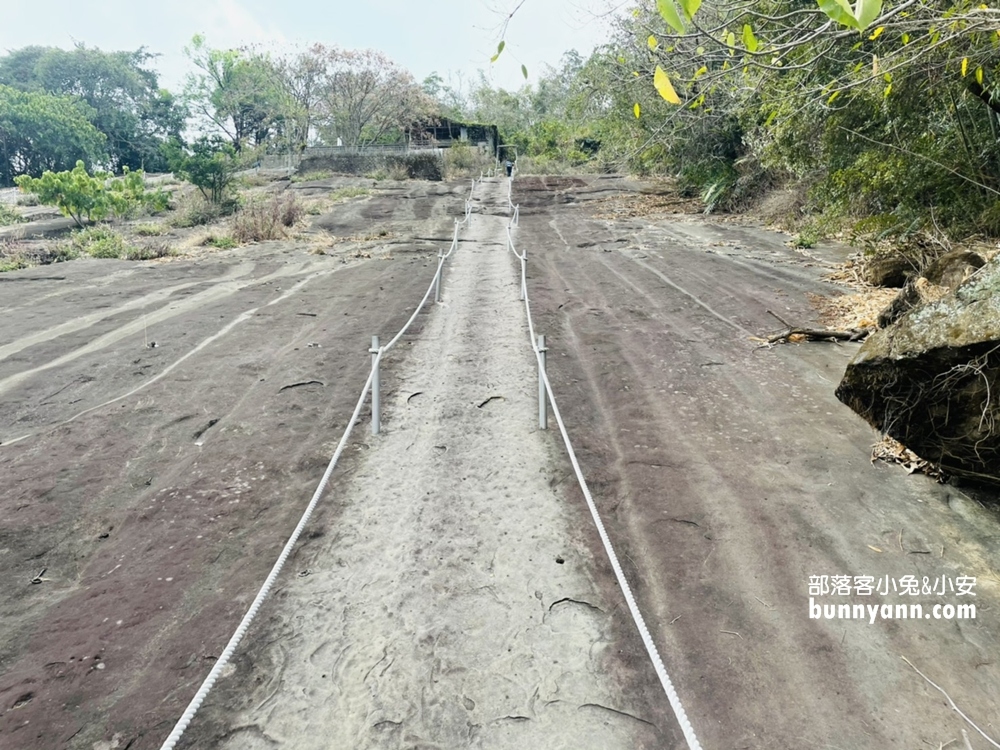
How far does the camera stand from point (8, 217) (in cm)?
2373

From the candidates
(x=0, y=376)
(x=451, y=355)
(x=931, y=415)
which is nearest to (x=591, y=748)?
(x=931, y=415)

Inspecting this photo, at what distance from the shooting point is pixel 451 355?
8359 millimetres

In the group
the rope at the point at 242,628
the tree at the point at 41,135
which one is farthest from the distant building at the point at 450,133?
the rope at the point at 242,628

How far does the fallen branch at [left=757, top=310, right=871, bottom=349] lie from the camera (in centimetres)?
795

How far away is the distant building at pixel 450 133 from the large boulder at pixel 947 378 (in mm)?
44540

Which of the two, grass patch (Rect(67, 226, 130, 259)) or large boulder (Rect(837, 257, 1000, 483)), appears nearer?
large boulder (Rect(837, 257, 1000, 483))

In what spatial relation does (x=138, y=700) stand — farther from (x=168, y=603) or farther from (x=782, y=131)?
(x=782, y=131)

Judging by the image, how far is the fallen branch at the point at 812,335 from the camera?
7945 mm

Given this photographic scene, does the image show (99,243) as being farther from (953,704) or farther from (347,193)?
(953,704)

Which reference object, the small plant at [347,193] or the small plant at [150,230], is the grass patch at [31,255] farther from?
the small plant at [347,193]

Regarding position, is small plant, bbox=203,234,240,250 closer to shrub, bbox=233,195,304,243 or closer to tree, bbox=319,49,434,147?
shrub, bbox=233,195,304,243

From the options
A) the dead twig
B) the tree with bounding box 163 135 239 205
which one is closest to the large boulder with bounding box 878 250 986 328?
the dead twig

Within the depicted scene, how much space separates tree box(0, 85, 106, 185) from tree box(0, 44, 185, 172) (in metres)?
6.07

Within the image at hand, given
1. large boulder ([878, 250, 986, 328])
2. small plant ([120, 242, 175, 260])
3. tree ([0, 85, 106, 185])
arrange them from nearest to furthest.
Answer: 1. large boulder ([878, 250, 986, 328])
2. small plant ([120, 242, 175, 260])
3. tree ([0, 85, 106, 185])
